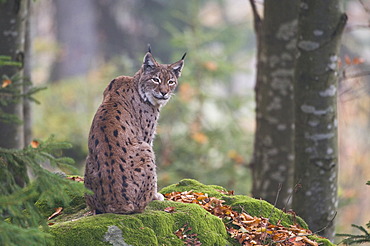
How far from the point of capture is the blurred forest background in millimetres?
12898

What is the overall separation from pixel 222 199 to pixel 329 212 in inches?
55.6

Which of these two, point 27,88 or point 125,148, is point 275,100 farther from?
point 27,88

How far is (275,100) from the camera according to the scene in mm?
7832

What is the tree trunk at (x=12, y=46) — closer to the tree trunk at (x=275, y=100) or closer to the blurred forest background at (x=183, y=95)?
the blurred forest background at (x=183, y=95)

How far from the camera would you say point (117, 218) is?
4.78 metres

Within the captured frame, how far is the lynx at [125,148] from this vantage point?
4.98 meters

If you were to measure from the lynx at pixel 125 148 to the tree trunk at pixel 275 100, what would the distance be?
230 centimetres

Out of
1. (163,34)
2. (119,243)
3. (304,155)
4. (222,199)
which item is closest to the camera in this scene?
(119,243)

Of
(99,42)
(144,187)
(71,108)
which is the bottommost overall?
(144,187)

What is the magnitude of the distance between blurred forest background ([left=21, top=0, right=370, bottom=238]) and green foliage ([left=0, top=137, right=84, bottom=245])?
3527mm

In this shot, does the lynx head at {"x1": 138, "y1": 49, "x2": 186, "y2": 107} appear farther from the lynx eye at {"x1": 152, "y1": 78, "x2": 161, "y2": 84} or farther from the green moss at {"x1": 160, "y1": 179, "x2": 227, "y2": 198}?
the green moss at {"x1": 160, "y1": 179, "x2": 227, "y2": 198}

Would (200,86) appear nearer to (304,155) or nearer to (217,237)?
(304,155)

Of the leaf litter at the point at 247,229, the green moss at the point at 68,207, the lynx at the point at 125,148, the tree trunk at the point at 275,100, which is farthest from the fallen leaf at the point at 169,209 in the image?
the tree trunk at the point at 275,100

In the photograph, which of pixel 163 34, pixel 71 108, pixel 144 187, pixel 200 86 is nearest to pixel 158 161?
pixel 200 86
